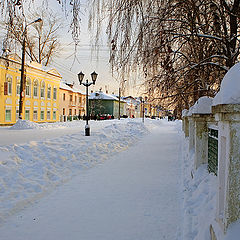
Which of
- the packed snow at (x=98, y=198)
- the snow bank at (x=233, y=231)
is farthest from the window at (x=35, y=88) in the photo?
the snow bank at (x=233, y=231)

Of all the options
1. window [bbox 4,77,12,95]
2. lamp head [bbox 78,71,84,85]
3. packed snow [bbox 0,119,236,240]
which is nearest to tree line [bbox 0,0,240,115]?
packed snow [bbox 0,119,236,240]

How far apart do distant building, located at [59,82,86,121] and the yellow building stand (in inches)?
222

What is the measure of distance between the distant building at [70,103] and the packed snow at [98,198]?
110ft

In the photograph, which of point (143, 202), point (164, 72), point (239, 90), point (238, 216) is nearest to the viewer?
point (239, 90)

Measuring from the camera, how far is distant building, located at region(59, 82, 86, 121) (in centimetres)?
4512

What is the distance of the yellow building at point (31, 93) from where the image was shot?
25641mm

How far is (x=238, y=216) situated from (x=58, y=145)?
8712 millimetres

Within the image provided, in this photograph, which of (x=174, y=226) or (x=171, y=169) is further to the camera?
(x=171, y=169)

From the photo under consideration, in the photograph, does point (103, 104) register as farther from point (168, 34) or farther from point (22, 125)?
point (168, 34)

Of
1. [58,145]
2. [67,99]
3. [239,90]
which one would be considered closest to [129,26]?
[239,90]

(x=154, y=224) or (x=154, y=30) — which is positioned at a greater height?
(x=154, y=30)

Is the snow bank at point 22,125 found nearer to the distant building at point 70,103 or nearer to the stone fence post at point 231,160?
the distant building at point 70,103

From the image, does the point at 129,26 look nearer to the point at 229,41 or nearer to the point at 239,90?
the point at 239,90

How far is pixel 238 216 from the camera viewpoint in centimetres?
204
